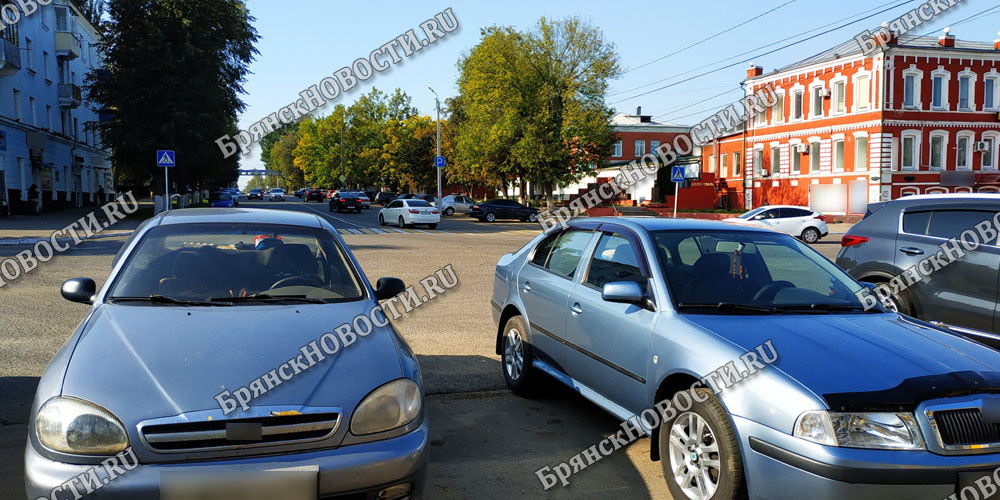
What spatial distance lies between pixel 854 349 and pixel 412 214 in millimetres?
31881

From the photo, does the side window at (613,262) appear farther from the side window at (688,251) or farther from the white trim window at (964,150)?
the white trim window at (964,150)

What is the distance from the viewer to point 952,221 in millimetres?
6773

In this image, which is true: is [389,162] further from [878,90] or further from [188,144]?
[878,90]

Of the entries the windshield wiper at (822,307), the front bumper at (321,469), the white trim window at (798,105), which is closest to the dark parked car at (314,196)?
the white trim window at (798,105)

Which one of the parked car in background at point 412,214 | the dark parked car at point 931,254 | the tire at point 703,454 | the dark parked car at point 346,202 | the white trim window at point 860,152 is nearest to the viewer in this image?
the tire at point 703,454

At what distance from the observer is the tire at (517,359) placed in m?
5.77

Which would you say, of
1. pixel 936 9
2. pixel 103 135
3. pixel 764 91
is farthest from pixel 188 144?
pixel 764 91

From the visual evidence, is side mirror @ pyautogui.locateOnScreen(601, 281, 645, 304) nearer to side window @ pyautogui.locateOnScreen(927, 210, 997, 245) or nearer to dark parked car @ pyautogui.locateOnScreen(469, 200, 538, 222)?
side window @ pyautogui.locateOnScreen(927, 210, 997, 245)

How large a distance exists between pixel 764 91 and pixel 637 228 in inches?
2018

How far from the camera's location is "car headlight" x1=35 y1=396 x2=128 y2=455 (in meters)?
2.91

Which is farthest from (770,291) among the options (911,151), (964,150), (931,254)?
(964,150)

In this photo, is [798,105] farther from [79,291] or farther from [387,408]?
[387,408]

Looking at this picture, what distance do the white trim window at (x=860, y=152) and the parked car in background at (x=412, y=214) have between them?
1041 inches

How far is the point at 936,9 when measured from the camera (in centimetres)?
1955
